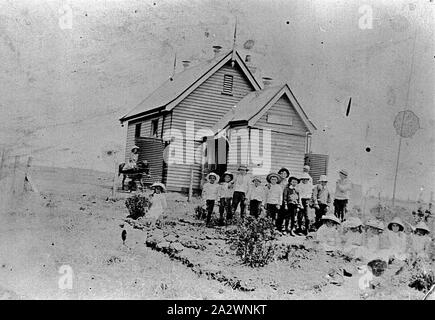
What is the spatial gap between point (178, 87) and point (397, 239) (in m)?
2.80

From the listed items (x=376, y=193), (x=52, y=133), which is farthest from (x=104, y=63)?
(x=376, y=193)

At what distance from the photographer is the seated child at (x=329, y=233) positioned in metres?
5.06

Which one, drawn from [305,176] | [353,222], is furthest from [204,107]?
[353,222]

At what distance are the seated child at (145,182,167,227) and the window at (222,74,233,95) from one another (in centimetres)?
117

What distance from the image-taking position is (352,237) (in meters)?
5.11

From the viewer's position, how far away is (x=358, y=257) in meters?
5.06

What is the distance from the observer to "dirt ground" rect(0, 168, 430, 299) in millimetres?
4625

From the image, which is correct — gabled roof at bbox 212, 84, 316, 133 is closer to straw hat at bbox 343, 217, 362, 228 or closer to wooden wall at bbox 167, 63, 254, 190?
wooden wall at bbox 167, 63, 254, 190

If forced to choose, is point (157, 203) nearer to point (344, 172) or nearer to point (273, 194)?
point (273, 194)

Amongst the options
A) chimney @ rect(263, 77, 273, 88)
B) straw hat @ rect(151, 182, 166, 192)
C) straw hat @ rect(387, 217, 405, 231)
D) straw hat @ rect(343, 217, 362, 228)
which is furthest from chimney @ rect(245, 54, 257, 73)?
straw hat @ rect(387, 217, 405, 231)

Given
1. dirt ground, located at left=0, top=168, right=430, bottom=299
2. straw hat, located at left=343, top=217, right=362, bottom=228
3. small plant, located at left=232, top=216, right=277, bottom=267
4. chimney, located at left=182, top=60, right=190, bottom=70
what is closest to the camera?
dirt ground, located at left=0, top=168, right=430, bottom=299

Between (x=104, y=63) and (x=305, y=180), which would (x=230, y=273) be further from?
(x=104, y=63)

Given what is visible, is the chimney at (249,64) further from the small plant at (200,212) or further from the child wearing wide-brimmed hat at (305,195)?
the small plant at (200,212)

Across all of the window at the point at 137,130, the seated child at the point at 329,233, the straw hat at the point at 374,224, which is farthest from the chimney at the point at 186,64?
the straw hat at the point at 374,224
